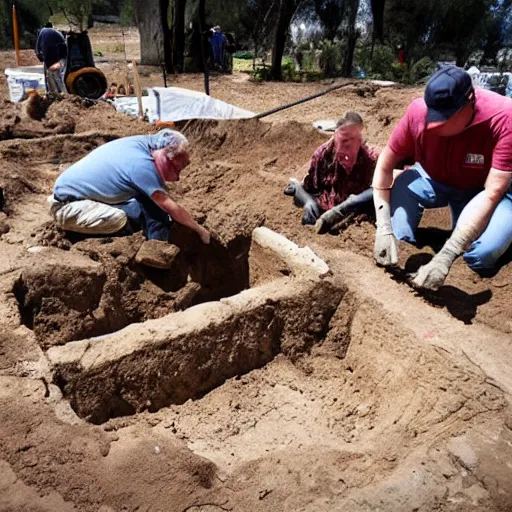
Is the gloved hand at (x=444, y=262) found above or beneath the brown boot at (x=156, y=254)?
above

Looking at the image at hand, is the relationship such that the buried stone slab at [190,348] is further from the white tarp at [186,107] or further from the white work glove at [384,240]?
the white tarp at [186,107]

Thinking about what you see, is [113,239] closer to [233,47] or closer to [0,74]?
[0,74]

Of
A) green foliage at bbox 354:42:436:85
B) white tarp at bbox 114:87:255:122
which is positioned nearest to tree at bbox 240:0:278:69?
green foliage at bbox 354:42:436:85

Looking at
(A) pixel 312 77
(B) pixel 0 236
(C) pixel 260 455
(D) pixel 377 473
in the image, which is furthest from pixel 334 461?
(A) pixel 312 77

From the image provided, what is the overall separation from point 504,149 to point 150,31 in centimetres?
1317

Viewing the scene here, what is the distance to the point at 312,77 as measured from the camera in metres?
13.2

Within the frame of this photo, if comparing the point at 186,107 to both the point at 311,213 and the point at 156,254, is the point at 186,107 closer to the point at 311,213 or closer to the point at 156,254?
the point at 311,213

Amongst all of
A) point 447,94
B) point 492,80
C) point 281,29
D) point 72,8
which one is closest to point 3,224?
point 447,94

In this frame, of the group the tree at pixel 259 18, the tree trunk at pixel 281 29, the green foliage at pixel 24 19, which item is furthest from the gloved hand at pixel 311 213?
the green foliage at pixel 24 19

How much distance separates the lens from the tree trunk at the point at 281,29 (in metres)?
12.0

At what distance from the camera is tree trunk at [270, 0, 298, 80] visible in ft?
39.3

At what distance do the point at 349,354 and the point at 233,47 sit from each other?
1252 cm

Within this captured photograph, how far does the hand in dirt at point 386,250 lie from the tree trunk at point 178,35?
1051cm

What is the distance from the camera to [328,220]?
4.09 metres
